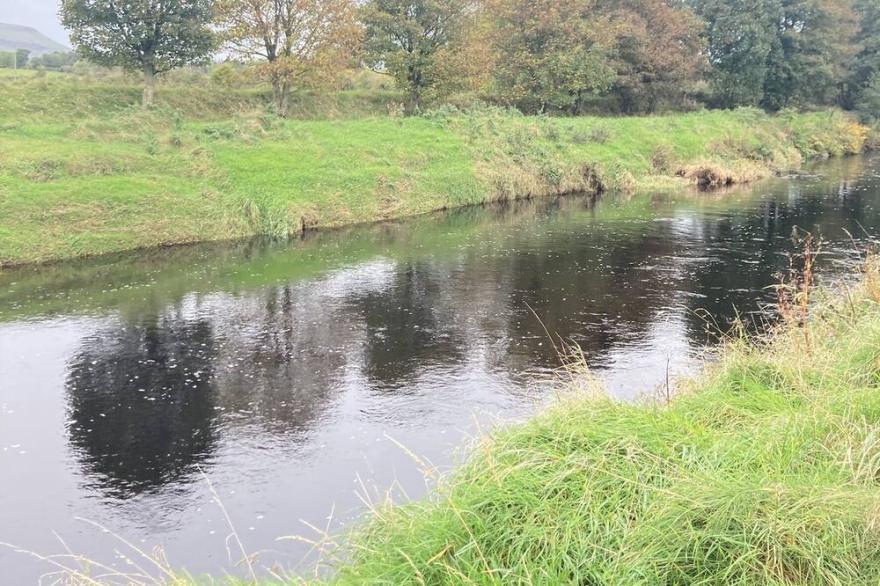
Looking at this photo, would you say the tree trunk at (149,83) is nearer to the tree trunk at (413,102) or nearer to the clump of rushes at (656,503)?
the tree trunk at (413,102)

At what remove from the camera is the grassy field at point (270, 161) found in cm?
2428

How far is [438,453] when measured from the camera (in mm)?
10602

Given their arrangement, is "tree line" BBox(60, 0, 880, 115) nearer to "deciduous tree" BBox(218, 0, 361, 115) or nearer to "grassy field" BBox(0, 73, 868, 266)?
"deciduous tree" BBox(218, 0, 361, 115)

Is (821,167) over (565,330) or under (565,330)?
over

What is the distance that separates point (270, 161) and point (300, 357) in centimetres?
1675

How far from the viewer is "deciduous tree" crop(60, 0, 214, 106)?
3550cm

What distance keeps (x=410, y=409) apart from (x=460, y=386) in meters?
1.25

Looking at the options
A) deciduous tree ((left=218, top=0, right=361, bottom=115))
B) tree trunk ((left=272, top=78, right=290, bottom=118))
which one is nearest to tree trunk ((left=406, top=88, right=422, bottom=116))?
deciduous tree ((left=218, top=0, right=361, bottom=115))

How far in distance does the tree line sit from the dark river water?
16.9 meters

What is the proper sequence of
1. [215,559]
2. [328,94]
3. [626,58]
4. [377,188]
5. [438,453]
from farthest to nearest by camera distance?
[626,58] → [328,94] → [377,188] → [438,453] → [215,559]

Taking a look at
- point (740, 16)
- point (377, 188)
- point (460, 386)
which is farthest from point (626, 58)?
point (460, 386)

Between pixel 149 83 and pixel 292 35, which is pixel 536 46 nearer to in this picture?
pixel 292 35

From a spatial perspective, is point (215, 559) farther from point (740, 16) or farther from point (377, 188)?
point (740, 16)

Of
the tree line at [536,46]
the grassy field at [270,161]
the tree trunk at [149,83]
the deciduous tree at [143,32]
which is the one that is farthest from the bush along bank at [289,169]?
the tree line at [536,46]
